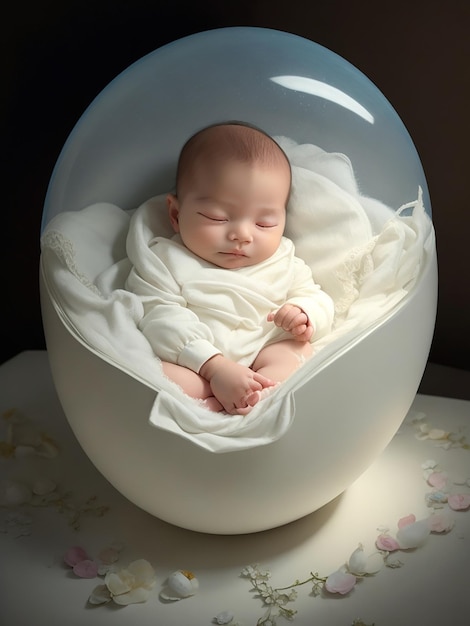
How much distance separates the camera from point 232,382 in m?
1.67

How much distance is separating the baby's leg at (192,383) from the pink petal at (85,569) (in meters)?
0.36

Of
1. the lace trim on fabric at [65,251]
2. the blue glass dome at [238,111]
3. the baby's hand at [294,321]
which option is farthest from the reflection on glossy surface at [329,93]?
the lace trim on fabric at [65,251]

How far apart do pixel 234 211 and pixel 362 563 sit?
2.26 feet

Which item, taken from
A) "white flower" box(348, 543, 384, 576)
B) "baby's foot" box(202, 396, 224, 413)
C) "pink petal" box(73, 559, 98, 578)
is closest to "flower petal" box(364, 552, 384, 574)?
"white flower" box(348, 543, 384, 576)

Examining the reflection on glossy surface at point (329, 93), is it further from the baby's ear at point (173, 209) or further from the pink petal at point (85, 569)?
the pink petal at point (85, 569)

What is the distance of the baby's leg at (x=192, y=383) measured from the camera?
5.57 ft

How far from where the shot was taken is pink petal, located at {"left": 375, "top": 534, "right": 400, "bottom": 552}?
5.75 feet

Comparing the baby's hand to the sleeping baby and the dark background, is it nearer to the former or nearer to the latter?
the sleeping baby

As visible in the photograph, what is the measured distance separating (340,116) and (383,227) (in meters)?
0.23

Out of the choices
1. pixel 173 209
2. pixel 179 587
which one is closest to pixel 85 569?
pixel 179 587

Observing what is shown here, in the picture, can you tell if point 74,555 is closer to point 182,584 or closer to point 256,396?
point 182,584

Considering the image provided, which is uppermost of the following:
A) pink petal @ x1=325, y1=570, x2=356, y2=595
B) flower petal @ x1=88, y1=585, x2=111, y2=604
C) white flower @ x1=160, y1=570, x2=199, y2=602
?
pink petal @ x1=325, y1=570, x2=356, y2=595

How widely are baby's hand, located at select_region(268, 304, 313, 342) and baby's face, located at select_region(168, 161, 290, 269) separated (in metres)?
0.14

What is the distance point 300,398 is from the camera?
157cm
